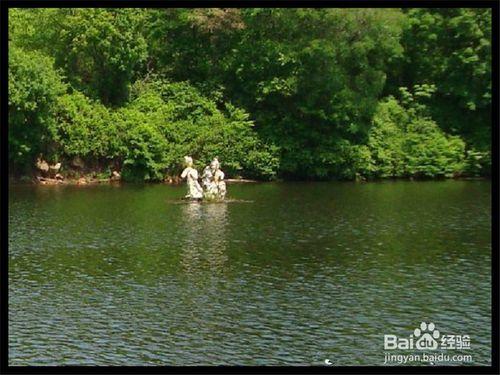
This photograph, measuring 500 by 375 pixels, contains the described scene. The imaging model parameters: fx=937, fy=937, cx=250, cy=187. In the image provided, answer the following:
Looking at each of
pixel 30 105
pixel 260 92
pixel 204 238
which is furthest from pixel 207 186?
pixel 260 92

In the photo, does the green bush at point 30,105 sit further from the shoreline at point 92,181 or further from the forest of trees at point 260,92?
the shoreline at point 92,181

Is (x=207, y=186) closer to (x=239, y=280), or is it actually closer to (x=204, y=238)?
(x=204, y=238)

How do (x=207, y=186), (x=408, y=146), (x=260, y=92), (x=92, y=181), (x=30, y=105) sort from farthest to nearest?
(x=408, y=146) → (x=260, y=92) → (x=92, y=181) → (x=30, y=105) → (x=207, y=186)

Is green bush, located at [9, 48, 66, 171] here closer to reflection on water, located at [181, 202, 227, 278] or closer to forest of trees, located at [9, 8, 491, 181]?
forest of trees, located at [9, 8, 491, 181]

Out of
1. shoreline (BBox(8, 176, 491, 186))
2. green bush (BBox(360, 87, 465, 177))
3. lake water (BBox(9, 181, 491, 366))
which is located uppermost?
green bush (BBox(360, 87, 465, 177))

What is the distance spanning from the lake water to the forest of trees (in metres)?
12.9

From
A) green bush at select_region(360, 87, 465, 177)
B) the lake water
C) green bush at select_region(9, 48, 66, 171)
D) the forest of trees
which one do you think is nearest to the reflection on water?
the lake water

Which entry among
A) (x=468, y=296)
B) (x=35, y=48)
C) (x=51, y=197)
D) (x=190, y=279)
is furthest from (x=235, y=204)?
(x=35, y=48)

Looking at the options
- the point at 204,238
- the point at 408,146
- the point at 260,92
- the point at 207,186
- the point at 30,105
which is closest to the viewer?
the point at 204,238

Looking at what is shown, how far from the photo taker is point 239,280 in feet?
76.5

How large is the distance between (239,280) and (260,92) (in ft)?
104

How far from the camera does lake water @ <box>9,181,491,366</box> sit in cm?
1830

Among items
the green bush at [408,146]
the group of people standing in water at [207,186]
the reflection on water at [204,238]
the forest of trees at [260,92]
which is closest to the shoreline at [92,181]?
the forest of trees at [260,92]
